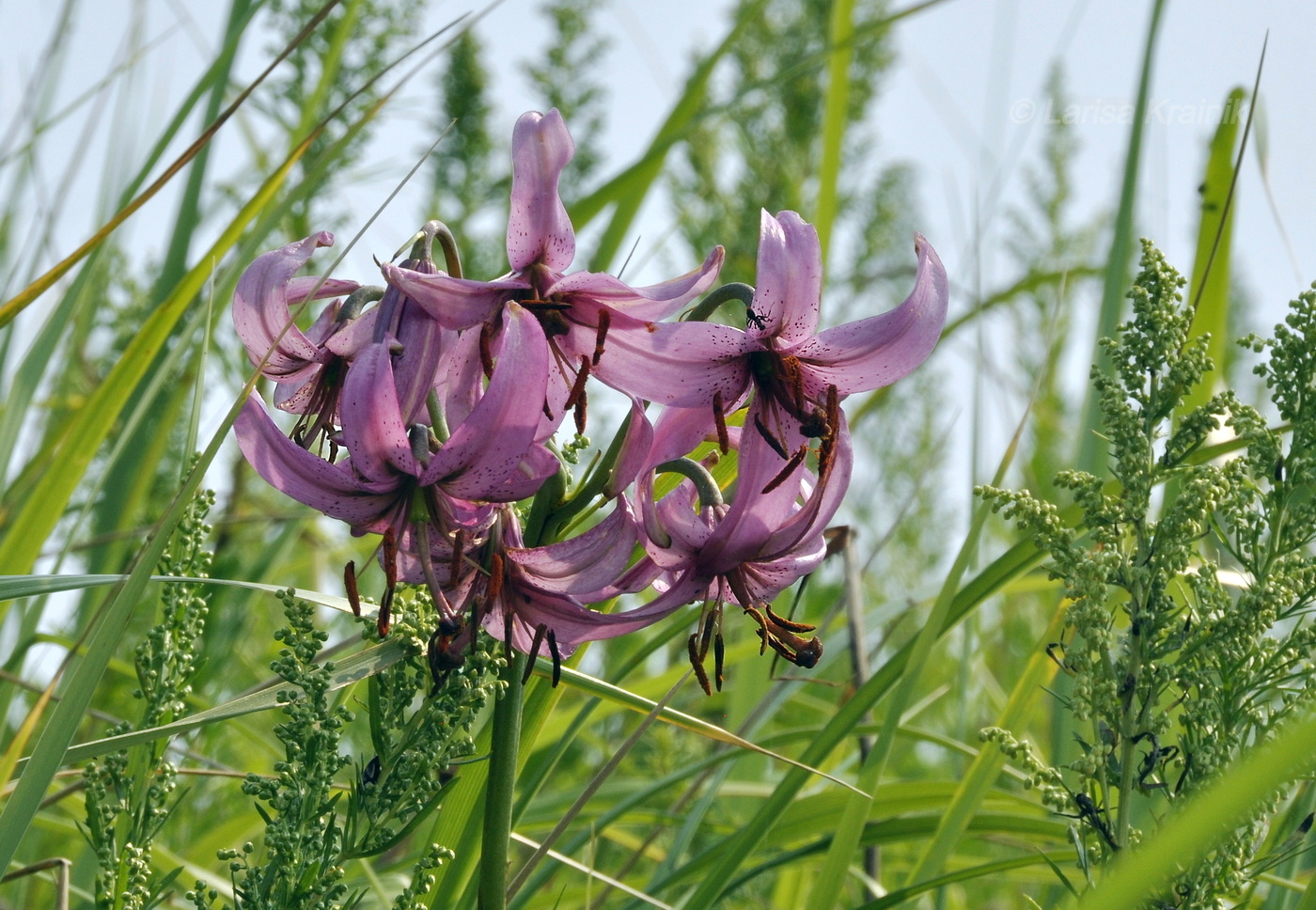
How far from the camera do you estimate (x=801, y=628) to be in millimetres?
903

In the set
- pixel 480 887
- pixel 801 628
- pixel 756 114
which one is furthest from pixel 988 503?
pixel 756 114

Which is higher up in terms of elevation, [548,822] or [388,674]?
[388,674]

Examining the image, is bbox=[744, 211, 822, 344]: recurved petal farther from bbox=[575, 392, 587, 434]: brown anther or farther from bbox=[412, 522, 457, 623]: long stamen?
bbox=[412, 522, 457, 623]: long stamen

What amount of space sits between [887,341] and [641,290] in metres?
0.20

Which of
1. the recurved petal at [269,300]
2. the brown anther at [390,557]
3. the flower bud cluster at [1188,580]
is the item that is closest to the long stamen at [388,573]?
the brown anther at [390,557]

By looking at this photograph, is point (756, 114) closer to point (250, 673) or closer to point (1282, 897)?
point (250, 673)

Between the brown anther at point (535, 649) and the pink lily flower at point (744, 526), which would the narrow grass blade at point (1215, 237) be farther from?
the brown anther at point (535, 649)

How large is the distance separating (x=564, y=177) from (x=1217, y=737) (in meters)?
2.60

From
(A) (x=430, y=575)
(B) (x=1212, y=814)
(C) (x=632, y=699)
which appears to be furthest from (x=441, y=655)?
(B) (x=1212, y=814)

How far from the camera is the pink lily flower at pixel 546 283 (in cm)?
79

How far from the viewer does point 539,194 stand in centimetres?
82

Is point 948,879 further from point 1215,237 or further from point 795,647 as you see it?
point 1215,237

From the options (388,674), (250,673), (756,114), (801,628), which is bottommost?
(250,673)

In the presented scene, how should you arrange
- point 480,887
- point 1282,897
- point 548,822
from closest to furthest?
point 480,887
point 1282,897
point 548,822
